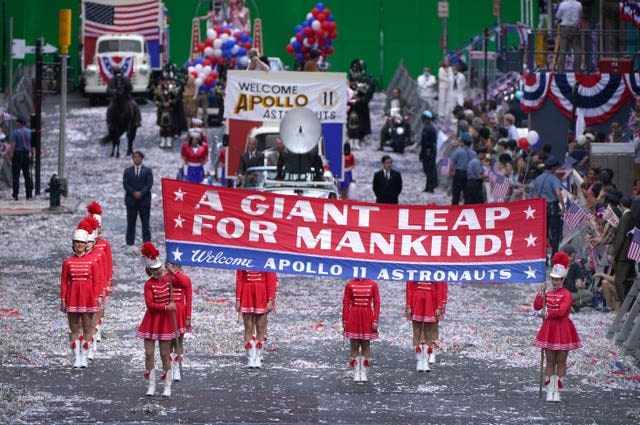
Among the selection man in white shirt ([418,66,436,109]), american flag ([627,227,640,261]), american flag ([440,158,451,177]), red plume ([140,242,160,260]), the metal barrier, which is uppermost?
man in white shirt ([418,66,436,109])

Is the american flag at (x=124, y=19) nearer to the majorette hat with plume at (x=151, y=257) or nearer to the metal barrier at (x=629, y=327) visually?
the metal barrier at (x=629, y=327)

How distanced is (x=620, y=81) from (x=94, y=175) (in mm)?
13225

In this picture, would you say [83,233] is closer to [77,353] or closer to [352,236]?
[77,353]

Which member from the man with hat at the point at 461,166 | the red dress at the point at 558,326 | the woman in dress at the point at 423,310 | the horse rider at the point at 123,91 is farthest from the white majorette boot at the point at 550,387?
the horse rider at the point at 123,91

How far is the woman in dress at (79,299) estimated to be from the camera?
18.4 metres

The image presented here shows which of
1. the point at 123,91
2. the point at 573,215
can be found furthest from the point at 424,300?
the point at 123,91

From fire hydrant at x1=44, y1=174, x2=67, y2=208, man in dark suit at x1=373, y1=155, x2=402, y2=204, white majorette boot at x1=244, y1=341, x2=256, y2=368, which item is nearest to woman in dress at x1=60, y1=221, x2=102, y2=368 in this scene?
white majorette boot at x1=244, y1=341, x2=256, y2=368

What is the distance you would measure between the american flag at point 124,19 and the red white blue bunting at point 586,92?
64.0ft

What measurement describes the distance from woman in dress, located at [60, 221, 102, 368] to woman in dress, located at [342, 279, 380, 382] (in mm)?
3167

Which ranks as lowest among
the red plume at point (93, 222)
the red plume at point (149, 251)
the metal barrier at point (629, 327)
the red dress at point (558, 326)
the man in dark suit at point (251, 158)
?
the metal barrier at point (629, 327)

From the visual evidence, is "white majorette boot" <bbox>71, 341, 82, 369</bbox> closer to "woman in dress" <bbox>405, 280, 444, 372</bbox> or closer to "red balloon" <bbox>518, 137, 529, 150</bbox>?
"woman in dress" <bbox>405, 280, 444, 372</bbox>

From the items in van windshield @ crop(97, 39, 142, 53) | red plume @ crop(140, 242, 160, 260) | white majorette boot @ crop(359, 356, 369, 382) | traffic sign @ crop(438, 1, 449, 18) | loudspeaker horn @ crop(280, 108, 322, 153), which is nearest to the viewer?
red plume @ crop(140, 242, 160, 260)

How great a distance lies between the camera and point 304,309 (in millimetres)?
22969

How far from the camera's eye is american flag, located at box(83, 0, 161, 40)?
163 ft
